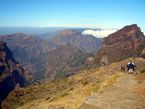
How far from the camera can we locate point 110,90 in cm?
2367

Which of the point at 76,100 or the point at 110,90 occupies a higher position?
the point at 110,90

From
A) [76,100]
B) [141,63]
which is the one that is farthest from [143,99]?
[141,63]

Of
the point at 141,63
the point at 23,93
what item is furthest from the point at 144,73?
the point at 23,93

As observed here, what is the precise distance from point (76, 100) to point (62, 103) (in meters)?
1.55

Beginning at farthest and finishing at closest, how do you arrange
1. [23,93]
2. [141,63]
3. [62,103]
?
1. [23,93]
2. [141,63]
3. [62,103]

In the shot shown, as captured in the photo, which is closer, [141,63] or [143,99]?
[143,99]

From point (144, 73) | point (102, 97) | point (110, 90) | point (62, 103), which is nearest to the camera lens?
point (102, 97)

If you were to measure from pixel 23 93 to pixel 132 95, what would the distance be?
127706mm

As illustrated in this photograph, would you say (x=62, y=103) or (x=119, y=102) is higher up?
(x=119, y=102)

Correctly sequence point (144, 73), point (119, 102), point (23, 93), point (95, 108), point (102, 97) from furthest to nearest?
point (23, 93) → point (144, 73) → point (102, 97) → point (119, 102) → point (95, 108)

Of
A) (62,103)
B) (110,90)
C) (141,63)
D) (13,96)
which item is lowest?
(13,96)

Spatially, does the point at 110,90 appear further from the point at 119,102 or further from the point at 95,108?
the point at 95,108

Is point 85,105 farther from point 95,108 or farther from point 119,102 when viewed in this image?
Result: point 119,102

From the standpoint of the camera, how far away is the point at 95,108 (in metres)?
18.0
